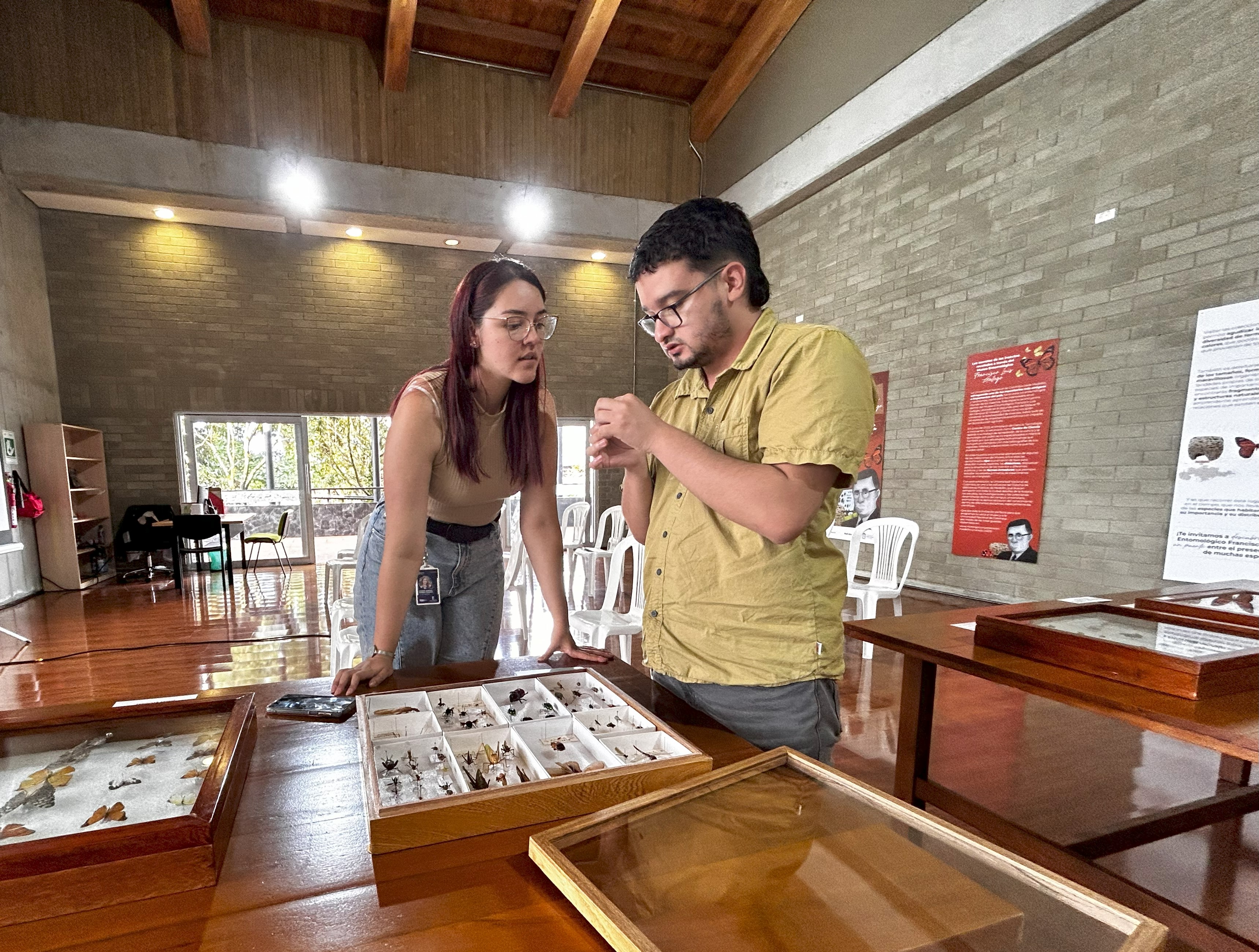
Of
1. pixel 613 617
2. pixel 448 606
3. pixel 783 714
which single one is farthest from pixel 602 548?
pixel 783 714

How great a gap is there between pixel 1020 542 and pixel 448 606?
4325mm

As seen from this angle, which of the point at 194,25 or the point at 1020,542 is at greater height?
the point at 194,25

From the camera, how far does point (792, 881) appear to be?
54 centimetres

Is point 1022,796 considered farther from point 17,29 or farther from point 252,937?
point 17,29

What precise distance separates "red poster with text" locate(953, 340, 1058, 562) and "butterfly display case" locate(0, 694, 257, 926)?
4.75m

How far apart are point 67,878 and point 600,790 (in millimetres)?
481

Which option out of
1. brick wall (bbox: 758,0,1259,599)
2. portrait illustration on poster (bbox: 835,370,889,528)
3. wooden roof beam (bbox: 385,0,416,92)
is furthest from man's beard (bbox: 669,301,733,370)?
wooden roof beam (bbox: 385,0,416,92)

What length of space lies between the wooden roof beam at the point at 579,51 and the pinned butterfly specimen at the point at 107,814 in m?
6.73

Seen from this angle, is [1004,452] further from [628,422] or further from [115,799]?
[115,799]

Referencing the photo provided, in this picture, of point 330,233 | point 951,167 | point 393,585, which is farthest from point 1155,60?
point 330,233

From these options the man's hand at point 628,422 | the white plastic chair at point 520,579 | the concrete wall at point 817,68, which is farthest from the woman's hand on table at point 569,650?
the concrete wall at point 817,68

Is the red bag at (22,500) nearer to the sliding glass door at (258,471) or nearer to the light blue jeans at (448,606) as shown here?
the sliding glass door at (258,471)

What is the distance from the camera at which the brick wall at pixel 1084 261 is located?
336cm

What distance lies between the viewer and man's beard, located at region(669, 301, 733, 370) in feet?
3.10
